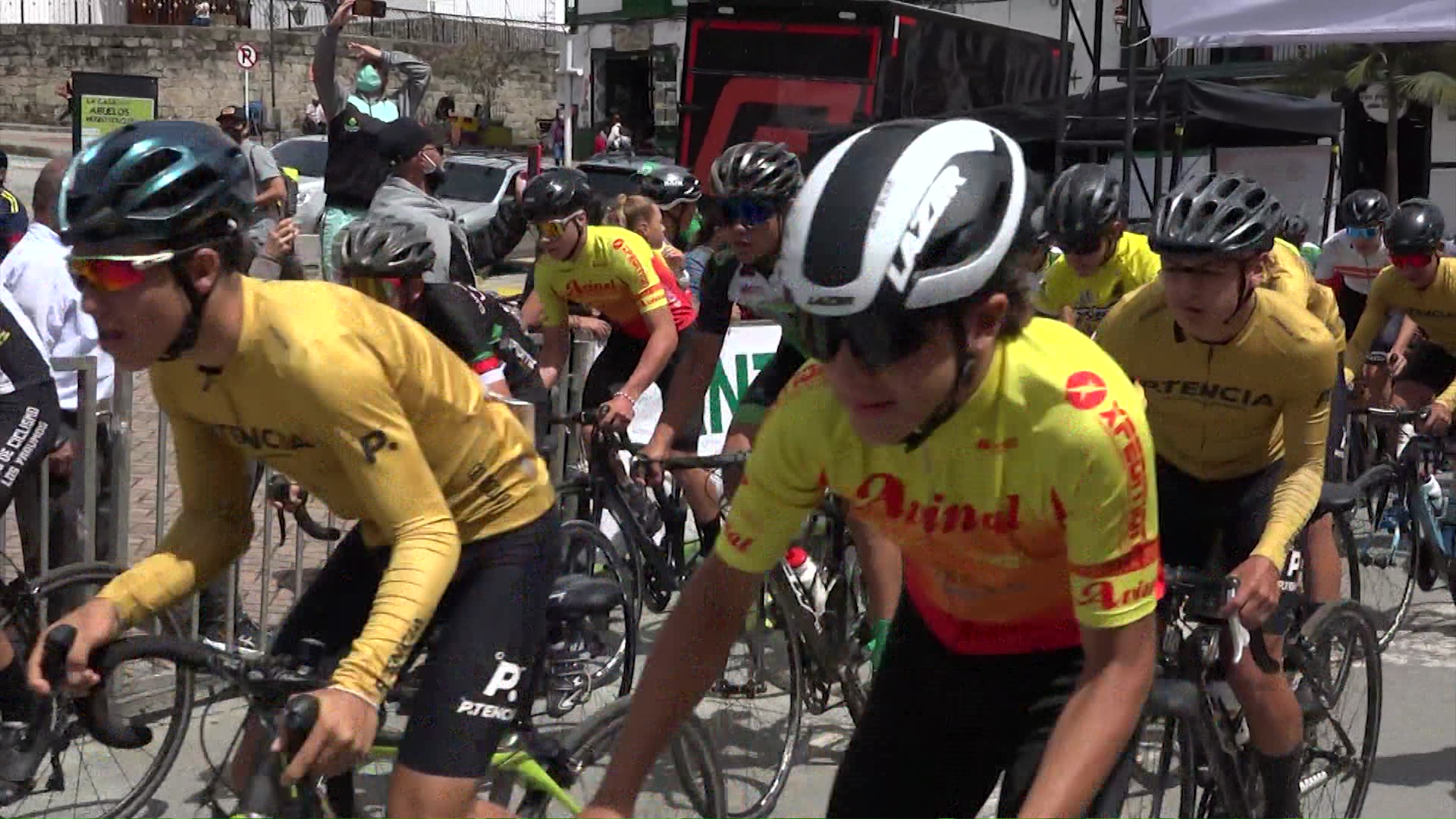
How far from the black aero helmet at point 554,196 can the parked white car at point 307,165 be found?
53.1 feet

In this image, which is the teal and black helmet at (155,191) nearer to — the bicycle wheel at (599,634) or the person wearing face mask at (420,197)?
the bicycle wheel at (599,634)

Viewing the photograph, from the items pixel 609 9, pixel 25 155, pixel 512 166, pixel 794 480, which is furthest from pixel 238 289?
pixel 609 9

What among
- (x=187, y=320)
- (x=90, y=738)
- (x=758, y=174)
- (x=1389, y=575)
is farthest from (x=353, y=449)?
(x=1389, y=575)

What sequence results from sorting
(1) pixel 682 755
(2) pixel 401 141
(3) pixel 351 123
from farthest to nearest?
(3) pixel 351 123 < (2) pixel 401 141 < (1) pixel 682 755

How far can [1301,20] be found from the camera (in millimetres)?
7680

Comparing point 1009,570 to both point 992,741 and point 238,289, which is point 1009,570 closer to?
point 992,741

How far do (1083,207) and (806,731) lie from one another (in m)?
2.19

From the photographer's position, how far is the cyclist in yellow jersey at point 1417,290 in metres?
8.48

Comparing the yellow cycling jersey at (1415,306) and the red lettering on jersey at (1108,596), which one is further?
the yellow cycling jersey at (1415,306)

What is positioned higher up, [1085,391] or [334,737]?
[1085,391]

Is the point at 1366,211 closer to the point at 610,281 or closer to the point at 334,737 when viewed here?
the point at 610,281

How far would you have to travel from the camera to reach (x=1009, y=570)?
9.46 feet

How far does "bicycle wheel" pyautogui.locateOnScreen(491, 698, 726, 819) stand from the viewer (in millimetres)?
3688

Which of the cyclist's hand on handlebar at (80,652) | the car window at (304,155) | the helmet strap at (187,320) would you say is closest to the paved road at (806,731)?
the cyclist's hand on handlebar at (80,652)
